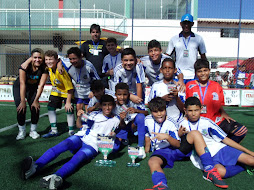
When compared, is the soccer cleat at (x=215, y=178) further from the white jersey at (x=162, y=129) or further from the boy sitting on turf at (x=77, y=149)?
the boy sitting on turf at (x=77, y=149)

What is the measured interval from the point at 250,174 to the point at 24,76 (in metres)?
3.68

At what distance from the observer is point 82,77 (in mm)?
4129

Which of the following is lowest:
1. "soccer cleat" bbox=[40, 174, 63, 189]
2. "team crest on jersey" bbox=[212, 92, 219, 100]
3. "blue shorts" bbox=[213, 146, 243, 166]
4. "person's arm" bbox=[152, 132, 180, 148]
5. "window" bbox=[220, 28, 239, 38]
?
"soccer cleat" bbox=[40, 174, 63, 189]

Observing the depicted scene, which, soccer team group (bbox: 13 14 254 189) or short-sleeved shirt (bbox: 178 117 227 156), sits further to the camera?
short-sleeved shirt (bbox: 178 117 227 156)

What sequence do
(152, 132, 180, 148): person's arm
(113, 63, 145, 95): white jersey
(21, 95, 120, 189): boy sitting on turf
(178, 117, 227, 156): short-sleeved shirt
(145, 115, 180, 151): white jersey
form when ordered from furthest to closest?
(113, 63, 145, 95): white jersey, (145, 115, 180, 151): white jersey, (178, 117, 227, 156): short-sleeved shirt, (152, 132, 180, 148): person's arm, (21, 95, 120, 189): boy sitting on turf

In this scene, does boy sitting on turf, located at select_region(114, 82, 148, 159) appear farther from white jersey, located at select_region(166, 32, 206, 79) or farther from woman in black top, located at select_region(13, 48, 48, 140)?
woman in black top, located at select_region(13, 48, 48, 140)

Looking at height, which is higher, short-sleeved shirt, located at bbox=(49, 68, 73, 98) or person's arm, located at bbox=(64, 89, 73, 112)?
short-sleeved shirt, located at bbox=(49, 68, 73, 98)

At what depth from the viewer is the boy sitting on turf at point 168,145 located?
245 centimetres

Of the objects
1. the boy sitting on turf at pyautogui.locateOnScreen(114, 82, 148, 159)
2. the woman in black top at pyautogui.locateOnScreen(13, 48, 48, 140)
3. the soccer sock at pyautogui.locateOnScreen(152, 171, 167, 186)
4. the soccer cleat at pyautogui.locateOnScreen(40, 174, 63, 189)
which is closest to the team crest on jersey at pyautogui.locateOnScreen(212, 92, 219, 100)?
the boy sitting on turf at pyautogui.locateOnScreen(114, 82, 148, 159)

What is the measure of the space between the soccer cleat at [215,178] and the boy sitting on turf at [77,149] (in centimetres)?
127

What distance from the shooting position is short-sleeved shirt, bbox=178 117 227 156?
2807 millimetres

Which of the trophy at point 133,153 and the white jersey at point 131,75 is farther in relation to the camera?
the white jersey at point 131,75

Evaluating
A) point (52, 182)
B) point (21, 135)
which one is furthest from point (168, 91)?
point (21, 135)

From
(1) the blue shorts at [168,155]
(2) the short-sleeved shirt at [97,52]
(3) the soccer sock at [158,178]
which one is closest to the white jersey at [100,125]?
(1) the blue shorts at [168,155]
